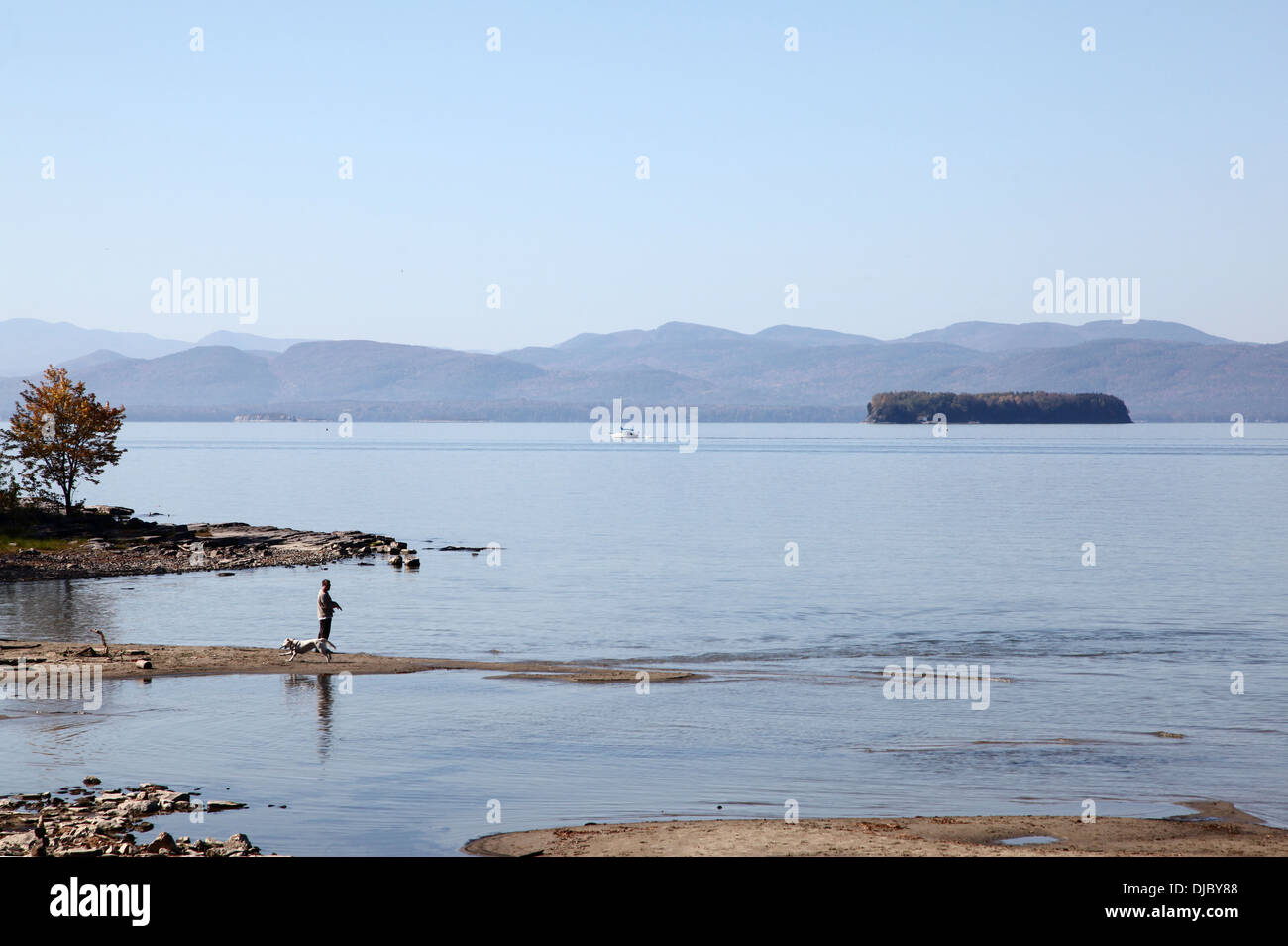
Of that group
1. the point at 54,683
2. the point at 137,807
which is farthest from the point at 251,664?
the point at 137,807

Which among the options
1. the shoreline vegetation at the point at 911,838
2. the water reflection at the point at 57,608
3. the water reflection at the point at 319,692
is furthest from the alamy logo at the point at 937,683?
the water reflection at the point at 57,608

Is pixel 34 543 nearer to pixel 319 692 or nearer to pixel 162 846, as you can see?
pixel 319 692

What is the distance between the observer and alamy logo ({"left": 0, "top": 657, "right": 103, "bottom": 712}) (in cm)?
3284

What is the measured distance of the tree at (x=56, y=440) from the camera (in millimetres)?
78188

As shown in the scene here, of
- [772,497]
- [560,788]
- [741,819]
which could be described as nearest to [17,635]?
[560,788]

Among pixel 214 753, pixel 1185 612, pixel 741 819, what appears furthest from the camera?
pixel 1185 612

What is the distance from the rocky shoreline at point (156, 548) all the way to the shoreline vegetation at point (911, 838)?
171 ft
